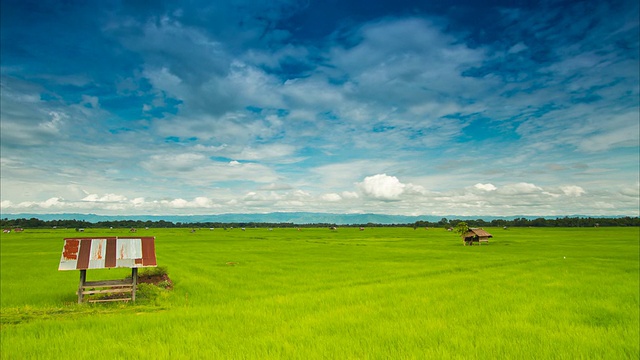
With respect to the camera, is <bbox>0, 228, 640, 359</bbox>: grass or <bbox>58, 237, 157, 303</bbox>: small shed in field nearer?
<bbox>0, 228, 640, 359</bbox>: grass

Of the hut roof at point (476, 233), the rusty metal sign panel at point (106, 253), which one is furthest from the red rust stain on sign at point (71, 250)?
the hut roof at point (476, 233)

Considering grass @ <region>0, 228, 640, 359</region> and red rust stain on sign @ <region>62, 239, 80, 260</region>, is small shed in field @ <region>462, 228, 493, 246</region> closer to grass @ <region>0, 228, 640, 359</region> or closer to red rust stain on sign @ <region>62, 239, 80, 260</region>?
grass @ <region>0, 228, 640, 359</region>

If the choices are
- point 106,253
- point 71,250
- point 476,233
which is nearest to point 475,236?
point 476,233

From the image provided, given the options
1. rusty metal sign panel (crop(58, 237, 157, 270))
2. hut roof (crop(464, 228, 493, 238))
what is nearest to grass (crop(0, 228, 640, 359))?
rusty metal sign panel (crop(58, 237, 157, 270))

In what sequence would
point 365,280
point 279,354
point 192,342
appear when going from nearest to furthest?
1. point 279,354
2. point 192,342
3. point 365,280

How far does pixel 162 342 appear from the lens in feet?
33.0

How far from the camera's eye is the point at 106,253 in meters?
15.8

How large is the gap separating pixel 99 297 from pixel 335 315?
1128 centimetres

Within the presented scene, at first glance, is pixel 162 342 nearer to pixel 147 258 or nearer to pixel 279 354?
pixel 279 354

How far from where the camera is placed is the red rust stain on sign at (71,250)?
1513 cm

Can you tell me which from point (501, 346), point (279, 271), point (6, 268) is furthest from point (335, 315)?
point (6, 268)

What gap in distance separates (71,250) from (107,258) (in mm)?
1488

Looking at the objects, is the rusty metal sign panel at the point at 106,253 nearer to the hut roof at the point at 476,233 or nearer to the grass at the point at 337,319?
the grass at the point at 337,319

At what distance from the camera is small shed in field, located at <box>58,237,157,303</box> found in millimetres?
15109
